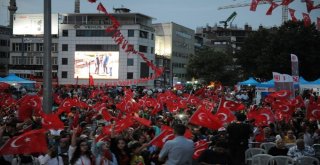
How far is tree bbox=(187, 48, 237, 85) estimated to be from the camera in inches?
2832

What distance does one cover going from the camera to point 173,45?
97062mm

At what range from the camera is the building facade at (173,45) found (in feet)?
315

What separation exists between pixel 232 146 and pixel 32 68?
72.0 m

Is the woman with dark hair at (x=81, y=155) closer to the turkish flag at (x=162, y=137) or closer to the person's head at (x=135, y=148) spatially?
the person's head at (x=135, y=148)

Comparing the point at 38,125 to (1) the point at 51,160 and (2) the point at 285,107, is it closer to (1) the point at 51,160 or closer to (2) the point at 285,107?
(1) the point at 51,160

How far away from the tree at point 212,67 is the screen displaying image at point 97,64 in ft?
40.8

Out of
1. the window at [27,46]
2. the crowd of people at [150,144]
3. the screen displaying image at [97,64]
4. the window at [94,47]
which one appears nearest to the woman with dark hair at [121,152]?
the crowd of people at [150,144]

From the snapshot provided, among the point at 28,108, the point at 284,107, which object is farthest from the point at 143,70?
the point at 28,108

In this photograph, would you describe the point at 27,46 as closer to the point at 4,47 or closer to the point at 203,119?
the point at 4,47

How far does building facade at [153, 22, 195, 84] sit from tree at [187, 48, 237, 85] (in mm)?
18697

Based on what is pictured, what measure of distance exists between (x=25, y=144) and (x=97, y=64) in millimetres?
71266

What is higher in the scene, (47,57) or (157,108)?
(47,57)

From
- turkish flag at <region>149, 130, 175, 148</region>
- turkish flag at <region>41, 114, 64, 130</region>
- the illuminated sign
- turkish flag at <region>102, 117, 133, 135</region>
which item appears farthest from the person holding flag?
the illuminated sign

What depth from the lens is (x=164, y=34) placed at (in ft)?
316
